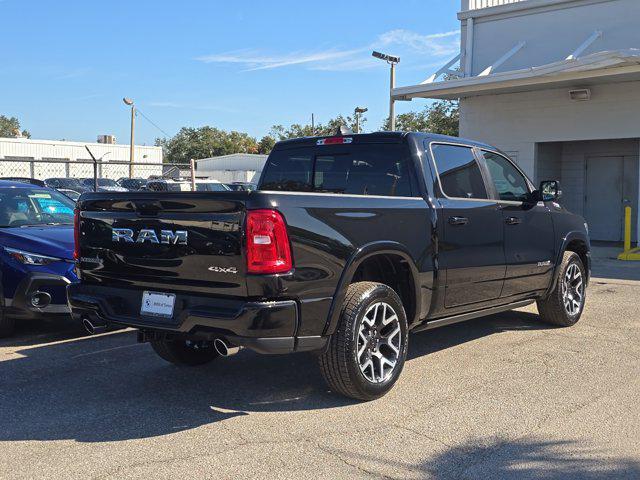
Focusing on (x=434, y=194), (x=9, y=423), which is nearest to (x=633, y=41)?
(x=434, y=194)

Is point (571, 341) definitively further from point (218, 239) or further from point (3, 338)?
point (3, 338)

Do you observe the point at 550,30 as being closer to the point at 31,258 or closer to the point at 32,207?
the point at 32,207

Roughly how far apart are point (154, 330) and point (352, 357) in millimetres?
1324

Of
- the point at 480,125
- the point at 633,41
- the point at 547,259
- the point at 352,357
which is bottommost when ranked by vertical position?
the point at 352,357

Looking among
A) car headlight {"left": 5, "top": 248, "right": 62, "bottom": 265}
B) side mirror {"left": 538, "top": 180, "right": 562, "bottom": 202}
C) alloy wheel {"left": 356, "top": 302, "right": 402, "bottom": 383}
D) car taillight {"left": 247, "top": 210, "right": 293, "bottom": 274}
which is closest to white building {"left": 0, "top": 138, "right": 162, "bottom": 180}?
car headlight {"left": 5, "top": 248, "right": 62, "bottom": 265}

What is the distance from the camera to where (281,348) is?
4.16 m

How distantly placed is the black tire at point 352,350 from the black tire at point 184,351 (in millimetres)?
1443

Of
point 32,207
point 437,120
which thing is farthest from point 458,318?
point 437,120

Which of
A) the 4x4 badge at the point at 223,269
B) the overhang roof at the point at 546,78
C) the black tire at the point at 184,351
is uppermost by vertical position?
the overhang roof at the point at 546,78

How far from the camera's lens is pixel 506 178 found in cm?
657

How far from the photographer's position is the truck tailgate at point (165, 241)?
414 centimetres

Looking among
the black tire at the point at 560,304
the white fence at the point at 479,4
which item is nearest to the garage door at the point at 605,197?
the white fence at the point at 479,4

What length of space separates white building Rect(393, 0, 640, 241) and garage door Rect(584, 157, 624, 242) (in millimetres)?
25

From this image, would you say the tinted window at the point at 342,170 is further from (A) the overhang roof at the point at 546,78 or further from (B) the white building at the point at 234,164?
(B) the white building at the point at 234,164
